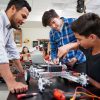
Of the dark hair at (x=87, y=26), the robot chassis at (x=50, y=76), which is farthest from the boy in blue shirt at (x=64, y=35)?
the dark hair at (x=87, y=26)

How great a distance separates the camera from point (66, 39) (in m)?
1.86

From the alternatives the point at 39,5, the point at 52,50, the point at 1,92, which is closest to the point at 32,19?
the point at 39,5

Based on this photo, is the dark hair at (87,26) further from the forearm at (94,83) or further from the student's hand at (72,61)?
the student's hand at (72,61)

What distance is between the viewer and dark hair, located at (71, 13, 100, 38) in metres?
0.98

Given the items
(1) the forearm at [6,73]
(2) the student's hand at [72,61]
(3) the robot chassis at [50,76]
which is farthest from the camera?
(2) the student's hand at [72,61]

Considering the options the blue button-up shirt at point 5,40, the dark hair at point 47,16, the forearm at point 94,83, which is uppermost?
the dark hair at point 47,16

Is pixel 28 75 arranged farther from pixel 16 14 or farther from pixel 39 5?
pixel 39 5

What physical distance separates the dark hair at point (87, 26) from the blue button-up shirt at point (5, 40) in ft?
1.44

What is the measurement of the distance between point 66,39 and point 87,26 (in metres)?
0.88

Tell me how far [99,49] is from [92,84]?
187 millimetres

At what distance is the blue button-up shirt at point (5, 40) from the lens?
1185mm

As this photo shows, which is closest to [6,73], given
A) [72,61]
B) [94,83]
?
[94,83]

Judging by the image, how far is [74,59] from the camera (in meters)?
1.68

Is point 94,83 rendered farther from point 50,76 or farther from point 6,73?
point 6,73
